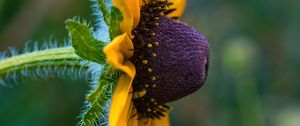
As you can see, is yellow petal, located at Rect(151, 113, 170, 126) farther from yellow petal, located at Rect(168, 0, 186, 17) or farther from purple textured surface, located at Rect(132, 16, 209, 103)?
yellow petal, located at Rect(168, 0, 186, 17)

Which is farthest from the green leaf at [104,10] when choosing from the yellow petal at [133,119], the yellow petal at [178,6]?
the yellow petal at [178,6]

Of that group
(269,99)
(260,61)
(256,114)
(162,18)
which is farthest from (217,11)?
(162,18)

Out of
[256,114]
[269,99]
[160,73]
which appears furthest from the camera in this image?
[269,99]

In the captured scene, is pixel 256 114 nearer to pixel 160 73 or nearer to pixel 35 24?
pixel 35 24

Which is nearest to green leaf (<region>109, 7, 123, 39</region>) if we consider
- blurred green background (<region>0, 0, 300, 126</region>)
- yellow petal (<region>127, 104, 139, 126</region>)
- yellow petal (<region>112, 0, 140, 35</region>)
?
yellow petal (<region>112, 0, 140, 35</region>)

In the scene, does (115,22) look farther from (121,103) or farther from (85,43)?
(121,103)

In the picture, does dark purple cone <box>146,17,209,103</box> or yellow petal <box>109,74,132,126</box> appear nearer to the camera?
yellow petal <box>109,74,132,126</box>

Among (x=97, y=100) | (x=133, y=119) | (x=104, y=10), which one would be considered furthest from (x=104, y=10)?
(x=133, y=119)
